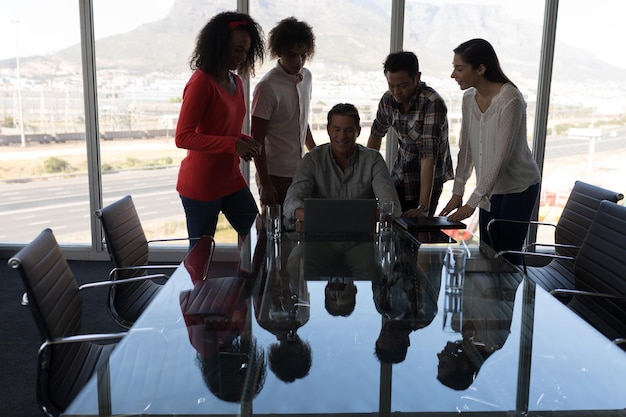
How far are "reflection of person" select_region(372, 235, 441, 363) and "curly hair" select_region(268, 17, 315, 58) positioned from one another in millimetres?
1351

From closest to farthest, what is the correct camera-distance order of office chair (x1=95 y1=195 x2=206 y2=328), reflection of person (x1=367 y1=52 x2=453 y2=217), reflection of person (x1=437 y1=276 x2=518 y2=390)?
reflection of person (x1=437 y1=276 x2=518 y2=390)
office chair (x1=95 y1=195 x2=206 y2=328)
reflection of person (x1=367 y1=52 x2=453 y2=217)

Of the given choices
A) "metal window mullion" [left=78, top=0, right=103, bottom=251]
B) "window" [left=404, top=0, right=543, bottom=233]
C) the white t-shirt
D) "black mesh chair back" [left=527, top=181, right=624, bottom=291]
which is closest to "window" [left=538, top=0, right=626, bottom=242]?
"window" [left=404, top=0, right=543, bottom=233]

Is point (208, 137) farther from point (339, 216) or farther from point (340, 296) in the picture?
point (340, 296)

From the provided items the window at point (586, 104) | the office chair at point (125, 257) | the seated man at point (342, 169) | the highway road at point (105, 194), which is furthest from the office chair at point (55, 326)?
the window at point (586, 104)

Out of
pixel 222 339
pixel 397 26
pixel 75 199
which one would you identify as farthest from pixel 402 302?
pixel 75 199

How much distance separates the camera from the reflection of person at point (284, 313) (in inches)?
53.3

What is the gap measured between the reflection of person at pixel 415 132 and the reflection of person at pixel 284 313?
0.96 metres

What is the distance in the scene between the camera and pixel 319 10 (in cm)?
466

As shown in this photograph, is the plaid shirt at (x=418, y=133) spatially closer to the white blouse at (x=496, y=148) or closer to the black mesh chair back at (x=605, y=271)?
the white blouse at (x=496, y=148)

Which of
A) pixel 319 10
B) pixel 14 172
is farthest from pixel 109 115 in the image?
pixel 319 10

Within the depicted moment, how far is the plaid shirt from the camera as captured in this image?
9.86 feet

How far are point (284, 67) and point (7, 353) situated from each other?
2052mm

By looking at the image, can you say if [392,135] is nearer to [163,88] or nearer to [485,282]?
[163,88]

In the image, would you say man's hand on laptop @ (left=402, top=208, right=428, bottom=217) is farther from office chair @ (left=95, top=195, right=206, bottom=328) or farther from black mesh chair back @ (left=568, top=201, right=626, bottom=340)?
office chair @ (left=95, top=195, right=206, bottom=328)
